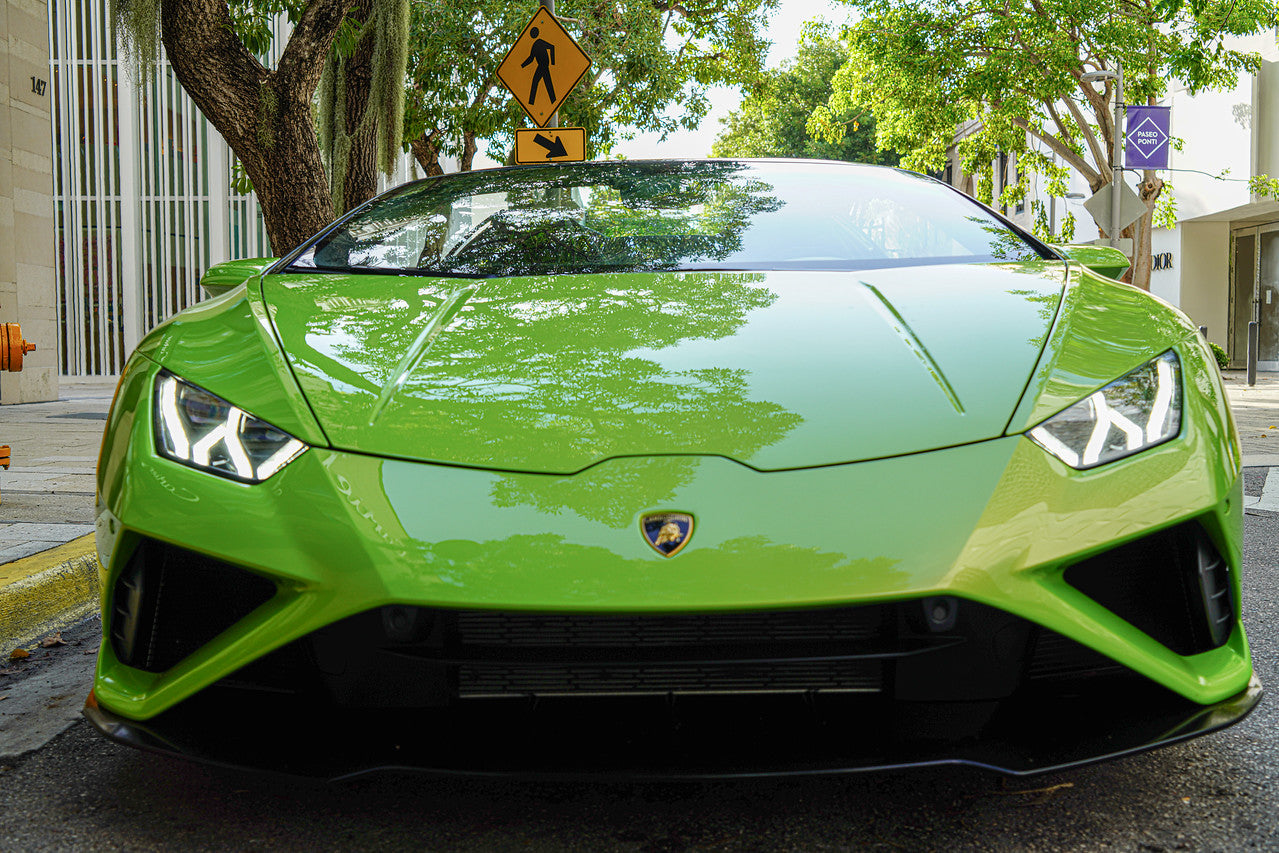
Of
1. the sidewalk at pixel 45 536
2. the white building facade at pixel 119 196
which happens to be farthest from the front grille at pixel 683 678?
the white building facade at pixel 119 196

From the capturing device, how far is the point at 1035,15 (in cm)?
1703

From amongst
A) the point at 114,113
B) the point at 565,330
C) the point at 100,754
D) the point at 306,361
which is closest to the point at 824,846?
the point at 565,330

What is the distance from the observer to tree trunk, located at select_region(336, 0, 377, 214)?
809cm

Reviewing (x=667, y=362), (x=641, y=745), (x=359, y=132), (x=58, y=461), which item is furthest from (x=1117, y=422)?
(x=359, y=132)

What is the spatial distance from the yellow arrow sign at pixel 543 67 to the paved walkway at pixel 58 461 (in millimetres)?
3585

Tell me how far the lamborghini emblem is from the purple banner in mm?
15102

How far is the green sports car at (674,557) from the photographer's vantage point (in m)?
1.54

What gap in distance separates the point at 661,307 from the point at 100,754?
1.34 m

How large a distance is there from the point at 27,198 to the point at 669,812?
43.6ft

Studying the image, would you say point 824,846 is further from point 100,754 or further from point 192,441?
point 100,754

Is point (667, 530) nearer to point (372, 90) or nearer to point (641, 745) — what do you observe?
point (641, 745)

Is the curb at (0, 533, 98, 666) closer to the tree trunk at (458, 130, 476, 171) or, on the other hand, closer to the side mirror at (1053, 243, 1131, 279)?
the side mirror at (1053, 243, 1131, 279)

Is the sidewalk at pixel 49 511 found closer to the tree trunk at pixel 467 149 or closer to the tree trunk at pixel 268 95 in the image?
the tree trunk at pixel 268 95

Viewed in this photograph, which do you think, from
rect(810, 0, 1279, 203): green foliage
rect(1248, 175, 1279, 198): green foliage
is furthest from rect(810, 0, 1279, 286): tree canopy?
rect(1248, 175, 1279, 198): green foliage
